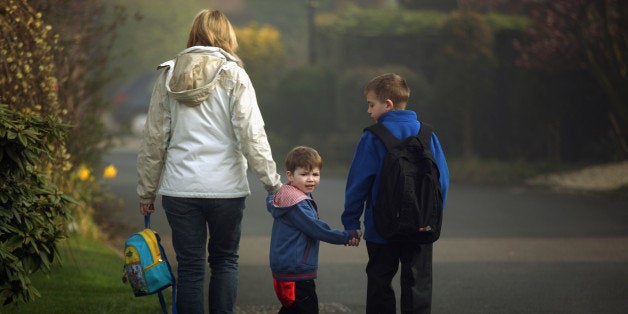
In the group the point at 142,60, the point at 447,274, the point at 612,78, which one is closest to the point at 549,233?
the point at 447,274

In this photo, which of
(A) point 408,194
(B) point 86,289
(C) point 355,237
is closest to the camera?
(A) point 408,194

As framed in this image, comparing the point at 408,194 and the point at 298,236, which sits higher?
the point at 408,194

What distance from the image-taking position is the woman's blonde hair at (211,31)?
19.2ft

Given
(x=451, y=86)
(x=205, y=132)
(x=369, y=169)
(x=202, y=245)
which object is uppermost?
(x=451, y=86)

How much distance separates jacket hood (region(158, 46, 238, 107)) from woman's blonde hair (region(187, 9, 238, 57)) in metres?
0.07

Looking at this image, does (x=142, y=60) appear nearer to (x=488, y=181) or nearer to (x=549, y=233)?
(x=488, y=181)

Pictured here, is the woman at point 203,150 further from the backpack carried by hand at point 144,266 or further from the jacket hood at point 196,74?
the backpack carried by hand at point 144,266

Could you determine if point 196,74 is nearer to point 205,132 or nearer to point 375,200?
point 205,132

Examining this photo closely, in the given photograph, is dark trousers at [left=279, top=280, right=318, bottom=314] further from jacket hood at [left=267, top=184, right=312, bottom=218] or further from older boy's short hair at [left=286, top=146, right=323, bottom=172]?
older boy's short hair at [left=286, top=146, right=323, bottom=172]

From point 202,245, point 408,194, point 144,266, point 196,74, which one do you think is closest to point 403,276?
point 408,194

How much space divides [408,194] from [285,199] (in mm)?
660

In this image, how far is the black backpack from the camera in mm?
5508

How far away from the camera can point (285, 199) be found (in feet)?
18.8

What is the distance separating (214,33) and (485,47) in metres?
14.9
